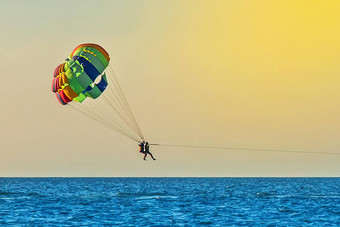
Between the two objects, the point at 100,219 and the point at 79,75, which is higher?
the point at 79,75

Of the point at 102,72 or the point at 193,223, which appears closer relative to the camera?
the point at 193,223

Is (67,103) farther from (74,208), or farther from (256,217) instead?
(256,217)

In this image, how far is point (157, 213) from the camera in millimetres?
54188

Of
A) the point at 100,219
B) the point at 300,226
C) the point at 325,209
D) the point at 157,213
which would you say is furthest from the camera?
the point at 325,209

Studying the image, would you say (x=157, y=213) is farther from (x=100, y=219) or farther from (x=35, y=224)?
(x=35, y=224)

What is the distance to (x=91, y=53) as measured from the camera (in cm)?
4991

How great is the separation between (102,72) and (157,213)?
13.4 m

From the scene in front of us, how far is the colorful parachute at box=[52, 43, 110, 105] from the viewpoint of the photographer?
4884cm

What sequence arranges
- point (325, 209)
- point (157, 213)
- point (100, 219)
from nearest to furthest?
1. point (100, 219)
2. point (157, 213)
3. point (325, 209)

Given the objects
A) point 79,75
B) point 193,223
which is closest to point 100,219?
point 193,223

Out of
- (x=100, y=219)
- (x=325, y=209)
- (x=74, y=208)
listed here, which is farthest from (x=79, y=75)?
(x=325, y=209)

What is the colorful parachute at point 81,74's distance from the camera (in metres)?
48.8

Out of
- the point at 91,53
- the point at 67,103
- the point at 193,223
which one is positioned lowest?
the point at 193,223

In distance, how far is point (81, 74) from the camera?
48906mm
